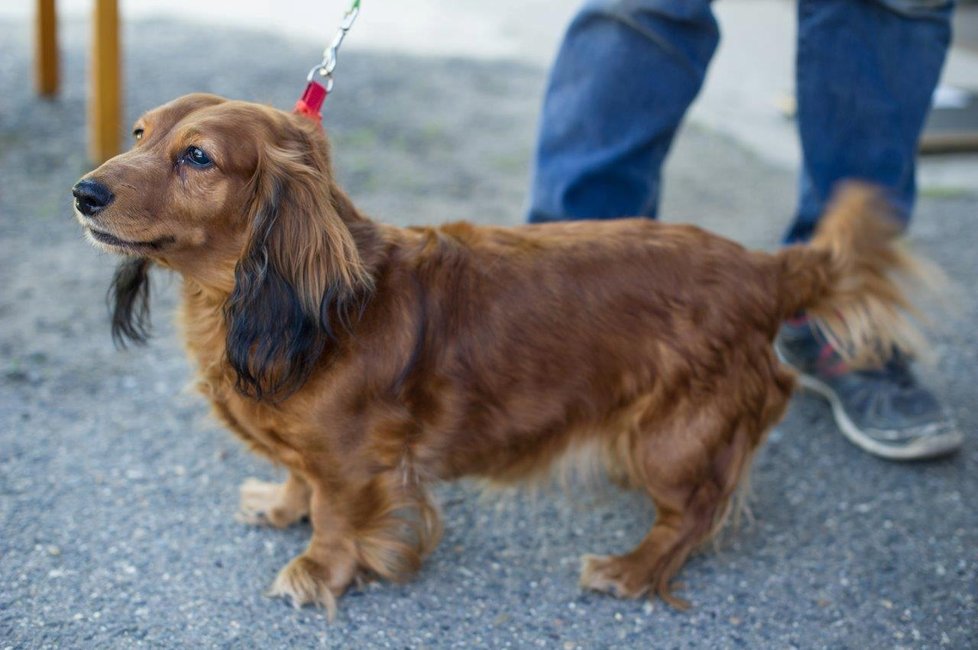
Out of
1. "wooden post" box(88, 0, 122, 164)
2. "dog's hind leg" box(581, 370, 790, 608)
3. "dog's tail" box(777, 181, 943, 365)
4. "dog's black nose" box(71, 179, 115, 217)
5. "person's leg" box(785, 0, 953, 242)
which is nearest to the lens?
"dog's black nose" box(71, 179, 115, 217)

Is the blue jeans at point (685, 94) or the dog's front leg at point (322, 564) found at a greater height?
the blue jeans at point (685, 94)

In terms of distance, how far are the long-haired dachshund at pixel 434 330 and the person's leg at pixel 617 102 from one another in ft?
1.93

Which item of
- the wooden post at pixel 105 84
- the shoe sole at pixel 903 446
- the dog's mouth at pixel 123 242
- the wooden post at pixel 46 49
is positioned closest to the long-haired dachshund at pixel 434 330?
the dog's mouth at pixel 123 242

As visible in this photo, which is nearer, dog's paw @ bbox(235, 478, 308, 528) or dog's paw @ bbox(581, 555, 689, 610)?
dog's paw @ bbox(581, 555, 689, 610)

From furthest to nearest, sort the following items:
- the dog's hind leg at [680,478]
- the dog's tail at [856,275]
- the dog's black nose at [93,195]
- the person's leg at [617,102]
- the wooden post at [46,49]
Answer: the wooden post at [46,49], the person's leg at [617,102], the dog's tail at [856,275], the dog's hind leg at [680,478], the dog's black nose at [93,195]

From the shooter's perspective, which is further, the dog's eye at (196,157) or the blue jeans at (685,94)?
the blue jeans at (685,94)

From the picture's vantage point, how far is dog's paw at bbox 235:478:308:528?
8.04 ft

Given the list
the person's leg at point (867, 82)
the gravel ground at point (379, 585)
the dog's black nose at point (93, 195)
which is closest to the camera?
the dog's black nose at point (93, 195)

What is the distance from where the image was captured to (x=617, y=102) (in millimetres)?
2828

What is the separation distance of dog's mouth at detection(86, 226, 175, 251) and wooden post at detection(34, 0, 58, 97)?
10.4 ft

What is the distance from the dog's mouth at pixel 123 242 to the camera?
1924mm

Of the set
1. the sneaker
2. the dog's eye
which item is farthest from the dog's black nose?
the sneaker

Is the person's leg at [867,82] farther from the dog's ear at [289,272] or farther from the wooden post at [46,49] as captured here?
the wooden post at [46,49]

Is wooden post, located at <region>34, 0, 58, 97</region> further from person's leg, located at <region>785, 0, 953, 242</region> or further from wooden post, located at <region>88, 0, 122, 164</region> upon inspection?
person's leg, located at <region>785, 0, 953, 242</region>
